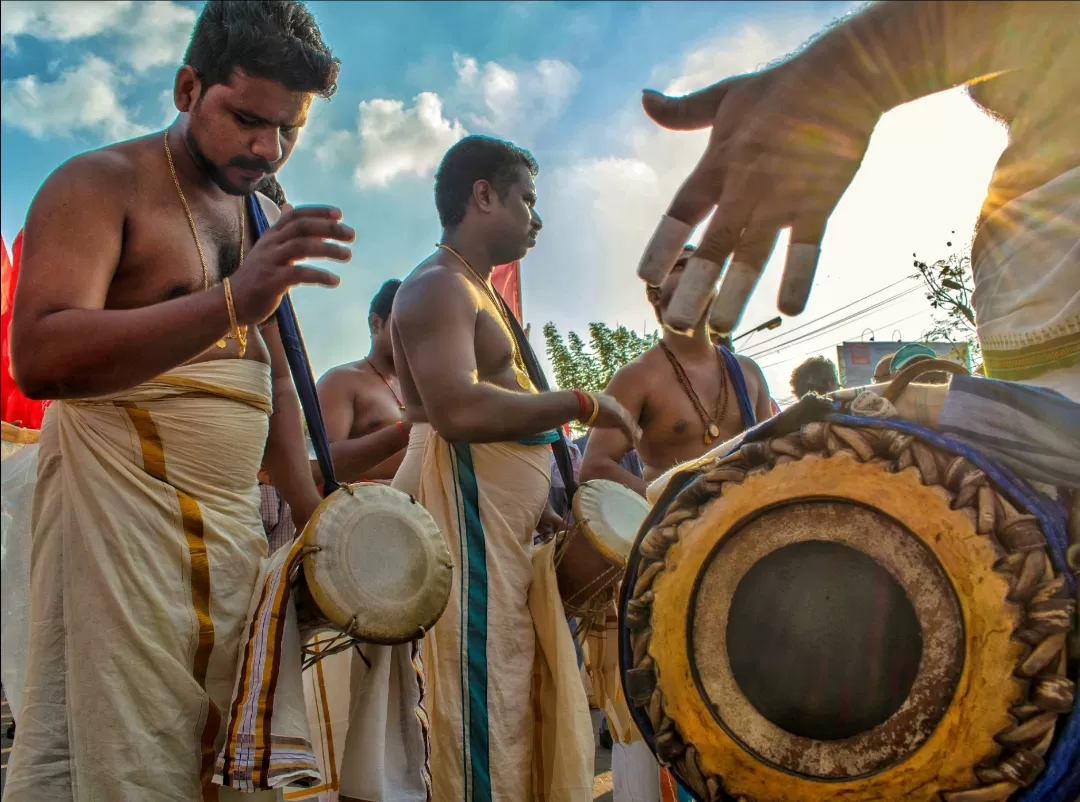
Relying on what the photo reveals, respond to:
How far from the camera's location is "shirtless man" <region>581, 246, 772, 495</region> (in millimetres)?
3898

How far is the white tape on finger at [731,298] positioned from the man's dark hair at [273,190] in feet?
6.96

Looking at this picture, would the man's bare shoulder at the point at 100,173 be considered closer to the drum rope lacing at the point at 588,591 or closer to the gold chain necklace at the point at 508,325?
the gold chain necklace at the point at 508,325

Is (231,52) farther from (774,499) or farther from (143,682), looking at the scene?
(774,499)

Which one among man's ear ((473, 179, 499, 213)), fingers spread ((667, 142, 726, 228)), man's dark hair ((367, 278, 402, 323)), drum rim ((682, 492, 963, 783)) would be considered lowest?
drum rim ((682, 492, 963, 783))

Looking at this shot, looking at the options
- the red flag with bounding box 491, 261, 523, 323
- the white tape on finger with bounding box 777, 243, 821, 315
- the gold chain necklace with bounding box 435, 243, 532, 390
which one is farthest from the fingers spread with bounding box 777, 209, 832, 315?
the red flag with bounding box 491, 261, 523, 323

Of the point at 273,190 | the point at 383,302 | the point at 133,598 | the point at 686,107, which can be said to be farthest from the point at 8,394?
the point at 686,107

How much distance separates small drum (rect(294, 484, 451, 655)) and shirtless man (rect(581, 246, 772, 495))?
183cm

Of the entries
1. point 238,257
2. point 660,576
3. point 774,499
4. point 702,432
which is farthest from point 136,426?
point 702,432

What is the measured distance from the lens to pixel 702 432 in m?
3.88

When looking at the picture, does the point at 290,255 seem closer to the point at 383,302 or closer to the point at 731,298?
the point at 731,298

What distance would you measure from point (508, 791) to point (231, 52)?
2.14m

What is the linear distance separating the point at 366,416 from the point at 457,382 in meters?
1.92

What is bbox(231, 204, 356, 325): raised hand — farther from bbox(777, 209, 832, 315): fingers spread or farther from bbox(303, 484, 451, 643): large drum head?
bbox(777, 209, 832, 315): fingers spread

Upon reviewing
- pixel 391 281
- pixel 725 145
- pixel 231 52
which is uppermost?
pixel 391 281
